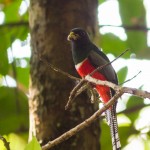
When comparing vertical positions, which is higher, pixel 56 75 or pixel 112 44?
pixel 112 44

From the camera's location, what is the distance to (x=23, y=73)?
3.46 meters

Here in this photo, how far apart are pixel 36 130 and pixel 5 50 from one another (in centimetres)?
83

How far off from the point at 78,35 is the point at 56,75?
518 mm

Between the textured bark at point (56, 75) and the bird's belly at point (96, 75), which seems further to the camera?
the bird's belly at point (96, 75)

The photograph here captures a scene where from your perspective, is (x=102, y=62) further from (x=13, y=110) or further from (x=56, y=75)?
(x=13, y=110)

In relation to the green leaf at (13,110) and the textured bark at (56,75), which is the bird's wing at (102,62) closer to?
the textured bark at (56,75)

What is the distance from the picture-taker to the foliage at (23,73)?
115 inches

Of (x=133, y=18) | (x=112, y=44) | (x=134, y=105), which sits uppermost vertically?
(x=133, y=18)

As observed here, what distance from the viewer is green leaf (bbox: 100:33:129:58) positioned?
3.50m

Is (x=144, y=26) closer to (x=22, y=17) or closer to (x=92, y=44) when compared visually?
(x=92, y=44)

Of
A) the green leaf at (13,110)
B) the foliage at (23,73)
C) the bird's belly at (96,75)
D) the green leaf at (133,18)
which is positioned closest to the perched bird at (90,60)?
the bird's belly at (96,75)

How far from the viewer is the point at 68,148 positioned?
2.33m

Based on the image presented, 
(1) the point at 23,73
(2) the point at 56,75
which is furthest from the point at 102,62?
(1) the point at 23,73

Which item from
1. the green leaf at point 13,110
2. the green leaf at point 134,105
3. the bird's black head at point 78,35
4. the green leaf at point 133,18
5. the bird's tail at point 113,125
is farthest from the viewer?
the green leaf at point 133,18
